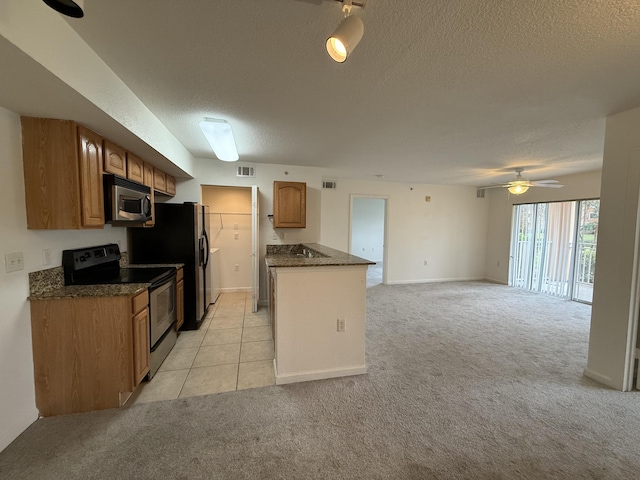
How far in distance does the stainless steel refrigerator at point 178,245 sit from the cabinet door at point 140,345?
3.90ft

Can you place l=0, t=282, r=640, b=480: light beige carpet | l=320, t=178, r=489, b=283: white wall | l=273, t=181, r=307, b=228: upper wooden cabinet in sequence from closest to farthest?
l=0, t=282, r=640, b=480: light beige carpet → l=273, t=181, r=307, b=228: upper wooden cabinet → l=320, t=178, r=489, b=283: white wall

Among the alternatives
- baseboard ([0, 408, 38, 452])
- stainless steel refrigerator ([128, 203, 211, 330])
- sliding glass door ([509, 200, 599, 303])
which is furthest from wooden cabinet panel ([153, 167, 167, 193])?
sliding glass door ([509, 200, 599, 303])

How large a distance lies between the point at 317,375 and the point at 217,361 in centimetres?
109

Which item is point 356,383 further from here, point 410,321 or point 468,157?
point 468,157

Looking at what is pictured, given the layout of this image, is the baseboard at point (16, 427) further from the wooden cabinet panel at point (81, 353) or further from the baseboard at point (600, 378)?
the baseboard at point (600, 378)

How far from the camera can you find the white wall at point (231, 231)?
5098 mm

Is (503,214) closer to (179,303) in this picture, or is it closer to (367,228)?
(367,228)

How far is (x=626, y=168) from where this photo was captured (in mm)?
2213

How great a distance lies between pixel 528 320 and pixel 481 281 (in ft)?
9.46

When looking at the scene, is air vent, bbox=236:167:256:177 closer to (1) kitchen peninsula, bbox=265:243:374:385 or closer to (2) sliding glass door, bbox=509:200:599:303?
(1) kitchen peninsula, bbox=265:243:374:385

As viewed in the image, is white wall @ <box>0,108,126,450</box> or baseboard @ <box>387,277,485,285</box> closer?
white wall @ <box>0,108,126,450</box>

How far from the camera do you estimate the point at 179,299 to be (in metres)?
3.19

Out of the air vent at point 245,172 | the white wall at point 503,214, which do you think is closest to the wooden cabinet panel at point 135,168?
the air vent at point 245,172

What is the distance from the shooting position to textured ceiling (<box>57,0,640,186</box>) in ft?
4.10
